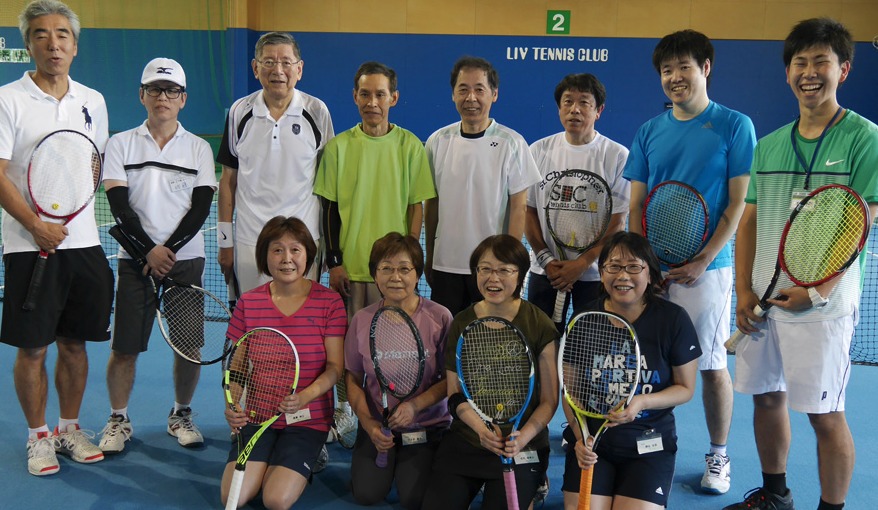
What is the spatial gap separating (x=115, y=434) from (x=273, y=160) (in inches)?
66.8

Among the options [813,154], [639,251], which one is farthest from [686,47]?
[639,251]

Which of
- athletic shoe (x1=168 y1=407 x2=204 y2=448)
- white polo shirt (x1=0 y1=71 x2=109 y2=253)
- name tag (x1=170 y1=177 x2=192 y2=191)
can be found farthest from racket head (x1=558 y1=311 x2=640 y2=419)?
white polo shirt (x1=0 y1=71 x2=109 y2=253)

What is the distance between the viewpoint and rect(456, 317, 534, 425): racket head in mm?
3066

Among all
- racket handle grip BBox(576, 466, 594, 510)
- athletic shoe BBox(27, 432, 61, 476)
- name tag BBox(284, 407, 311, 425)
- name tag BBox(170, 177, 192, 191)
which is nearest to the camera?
racket handle grip BBox(576, 466, 594, 510)

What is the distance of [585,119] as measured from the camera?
4.08 metres

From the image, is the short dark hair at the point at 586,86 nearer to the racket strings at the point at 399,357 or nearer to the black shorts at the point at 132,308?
the racket strings at the point at 399,357

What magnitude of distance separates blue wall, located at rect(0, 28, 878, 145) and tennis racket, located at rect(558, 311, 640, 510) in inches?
494

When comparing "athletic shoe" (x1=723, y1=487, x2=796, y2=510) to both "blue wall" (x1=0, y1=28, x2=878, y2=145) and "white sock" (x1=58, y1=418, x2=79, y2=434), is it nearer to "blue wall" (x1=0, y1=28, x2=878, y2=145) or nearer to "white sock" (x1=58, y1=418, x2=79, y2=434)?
"white sock" (x1=58, y1=418, x2=79, y2=434)

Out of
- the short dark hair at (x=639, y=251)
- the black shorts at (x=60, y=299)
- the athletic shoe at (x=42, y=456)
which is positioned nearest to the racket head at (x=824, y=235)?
the short dark hair at (x=639, y=251)

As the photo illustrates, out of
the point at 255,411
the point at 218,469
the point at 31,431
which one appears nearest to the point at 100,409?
the point at 31,431

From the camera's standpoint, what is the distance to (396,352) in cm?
335

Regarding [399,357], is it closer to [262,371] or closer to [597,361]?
[262,371]

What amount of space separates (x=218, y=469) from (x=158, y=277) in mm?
1048

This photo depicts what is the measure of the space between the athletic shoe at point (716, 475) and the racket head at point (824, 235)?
119 centimetres
